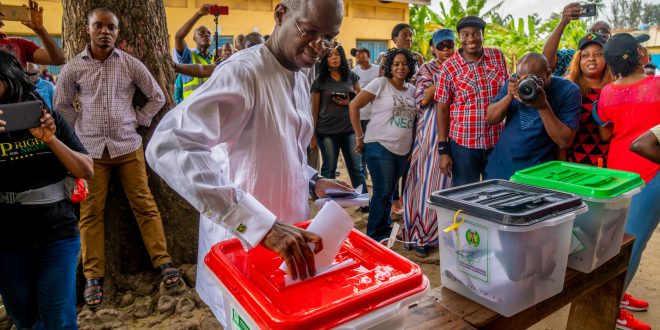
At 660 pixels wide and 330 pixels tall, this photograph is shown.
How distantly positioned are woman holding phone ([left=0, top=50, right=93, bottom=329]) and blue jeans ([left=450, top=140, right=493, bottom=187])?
7.73 feet

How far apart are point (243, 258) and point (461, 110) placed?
2.29 meters

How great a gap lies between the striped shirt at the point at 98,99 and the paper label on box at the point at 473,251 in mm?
2219

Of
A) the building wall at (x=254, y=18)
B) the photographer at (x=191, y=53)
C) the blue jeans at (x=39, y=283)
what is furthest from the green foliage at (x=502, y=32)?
the blue jeans at (x=39, y=283)

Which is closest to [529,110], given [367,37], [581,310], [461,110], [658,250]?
[461,110]

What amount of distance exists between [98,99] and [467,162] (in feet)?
8.23

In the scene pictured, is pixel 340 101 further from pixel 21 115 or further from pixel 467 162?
pixel 21 115

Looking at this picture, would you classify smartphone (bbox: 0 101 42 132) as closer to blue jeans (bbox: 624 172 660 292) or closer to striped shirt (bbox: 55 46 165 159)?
striped shirt (bbox: 55 46 165 159)

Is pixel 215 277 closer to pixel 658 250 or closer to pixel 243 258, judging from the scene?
pixel 243 258

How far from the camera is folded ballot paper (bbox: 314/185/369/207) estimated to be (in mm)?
1373

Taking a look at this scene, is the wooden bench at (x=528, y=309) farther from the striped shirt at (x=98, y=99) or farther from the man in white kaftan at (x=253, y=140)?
the striped shirt at (x=98, y=99)

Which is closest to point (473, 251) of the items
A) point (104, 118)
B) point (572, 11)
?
point (104, 118)

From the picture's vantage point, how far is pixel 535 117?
239 cm

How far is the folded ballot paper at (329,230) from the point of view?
1020 millimetres

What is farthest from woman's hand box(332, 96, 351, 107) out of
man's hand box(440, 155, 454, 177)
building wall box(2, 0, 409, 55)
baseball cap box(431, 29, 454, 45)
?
building wall box(2, 0, 409, 55)
